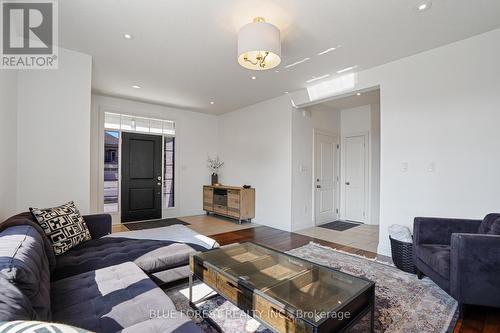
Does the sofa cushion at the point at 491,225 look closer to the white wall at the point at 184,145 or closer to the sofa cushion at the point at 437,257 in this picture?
the sofa cushion at the point at 437,257

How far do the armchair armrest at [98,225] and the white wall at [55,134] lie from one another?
23.2 inches

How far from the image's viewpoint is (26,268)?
1.12 metres

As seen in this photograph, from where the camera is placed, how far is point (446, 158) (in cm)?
292

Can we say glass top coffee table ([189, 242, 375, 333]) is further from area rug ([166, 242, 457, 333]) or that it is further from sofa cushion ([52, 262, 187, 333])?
sofa cushion ([52, 262, 187, 333])

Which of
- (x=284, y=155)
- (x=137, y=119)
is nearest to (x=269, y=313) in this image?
(x=284, y=155)

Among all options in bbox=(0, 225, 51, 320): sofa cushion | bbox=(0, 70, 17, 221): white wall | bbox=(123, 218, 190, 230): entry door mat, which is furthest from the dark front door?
bbox=(0, 225, 51, 320): sofa cushion

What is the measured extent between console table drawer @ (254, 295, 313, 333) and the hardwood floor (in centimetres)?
145

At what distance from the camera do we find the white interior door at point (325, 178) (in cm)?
540

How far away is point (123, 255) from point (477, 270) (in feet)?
9.86

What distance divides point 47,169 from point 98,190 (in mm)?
2363

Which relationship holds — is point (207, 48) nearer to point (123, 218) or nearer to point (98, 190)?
point (98, 190)

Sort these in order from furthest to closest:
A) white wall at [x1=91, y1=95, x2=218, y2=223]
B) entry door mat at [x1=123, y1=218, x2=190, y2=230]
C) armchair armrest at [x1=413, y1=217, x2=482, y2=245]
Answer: white wall at [x1=91, y1=95, x2=218, y2=223] < entry door mat at [x1=123, y1=218, x2=190, y2=230] < armchair armrest at [x1=413, y1=217, x2=482, y2=245]

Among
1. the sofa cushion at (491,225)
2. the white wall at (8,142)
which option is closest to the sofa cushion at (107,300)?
the white wall at (8,142)

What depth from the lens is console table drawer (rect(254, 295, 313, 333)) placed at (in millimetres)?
1242
